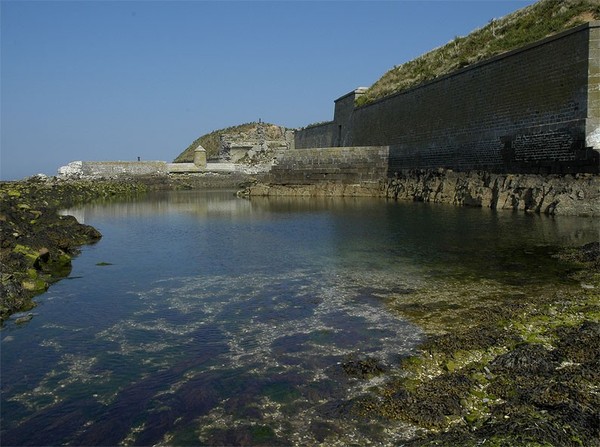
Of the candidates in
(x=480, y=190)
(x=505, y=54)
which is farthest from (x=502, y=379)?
(x=505, y=54)

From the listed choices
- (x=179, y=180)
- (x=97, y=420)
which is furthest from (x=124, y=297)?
(x=179, y=180)

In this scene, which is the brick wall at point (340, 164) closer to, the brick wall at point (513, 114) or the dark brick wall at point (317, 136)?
the brick wall at point (513, 114)

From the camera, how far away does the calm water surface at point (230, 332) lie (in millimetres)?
4656

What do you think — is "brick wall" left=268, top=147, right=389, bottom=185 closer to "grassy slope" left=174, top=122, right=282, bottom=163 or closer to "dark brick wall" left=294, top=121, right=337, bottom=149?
"dark brick wall" left=294, top=121, right=337, bottom=149

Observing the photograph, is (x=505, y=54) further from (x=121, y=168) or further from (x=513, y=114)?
(x=121, y=168)

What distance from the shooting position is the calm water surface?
15.3 ft

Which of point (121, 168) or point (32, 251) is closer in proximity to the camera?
point (32, 251)

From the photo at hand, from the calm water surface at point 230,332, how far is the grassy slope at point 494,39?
1379 centimetres

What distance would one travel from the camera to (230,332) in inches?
279

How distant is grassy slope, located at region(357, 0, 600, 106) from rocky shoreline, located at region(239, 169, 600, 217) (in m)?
6.80

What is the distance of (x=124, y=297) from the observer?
29.9 ft

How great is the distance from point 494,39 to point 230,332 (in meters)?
28.9

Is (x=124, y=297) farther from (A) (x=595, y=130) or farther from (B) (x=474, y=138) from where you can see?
(B) (x=474, y=138)

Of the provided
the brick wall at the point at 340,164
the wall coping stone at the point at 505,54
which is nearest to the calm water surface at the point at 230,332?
the wall coping stone at the point at 505,54
